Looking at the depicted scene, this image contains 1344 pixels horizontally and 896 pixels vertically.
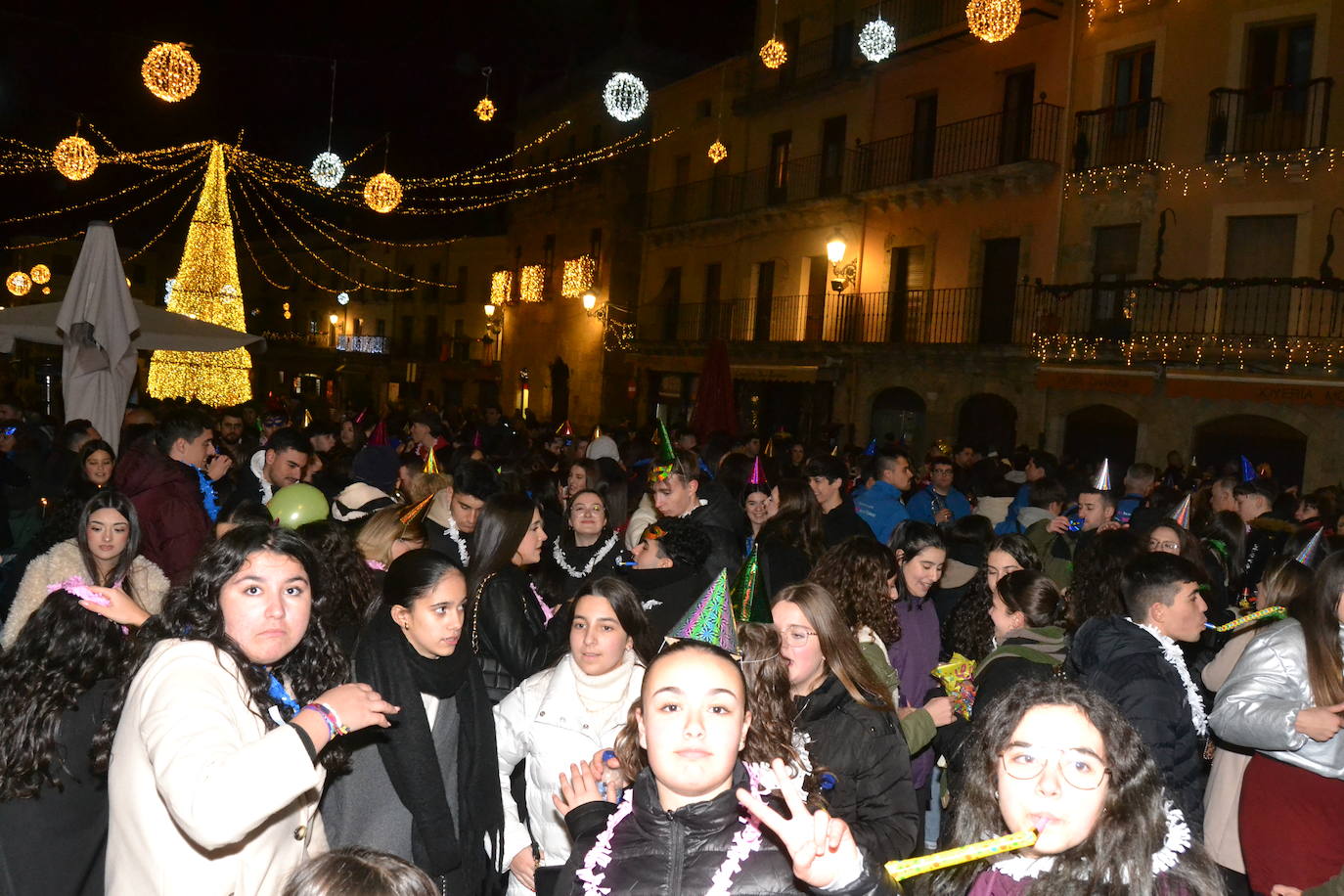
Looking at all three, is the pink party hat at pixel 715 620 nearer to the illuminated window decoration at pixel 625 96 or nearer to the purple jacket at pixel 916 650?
the purple jacket at pixel 916 650

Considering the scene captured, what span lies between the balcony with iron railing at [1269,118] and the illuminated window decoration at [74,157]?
56.1ft

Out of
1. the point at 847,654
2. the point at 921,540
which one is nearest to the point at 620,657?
the point at 847,654

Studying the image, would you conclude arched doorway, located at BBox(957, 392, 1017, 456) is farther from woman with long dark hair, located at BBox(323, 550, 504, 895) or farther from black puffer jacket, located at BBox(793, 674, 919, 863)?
woman with long dark hair, located at BBox(323, 550, 504, 895)

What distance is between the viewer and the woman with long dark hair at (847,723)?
10.4 ft

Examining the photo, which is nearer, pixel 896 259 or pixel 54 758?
pixel 54 758

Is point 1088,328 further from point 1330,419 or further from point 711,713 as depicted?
point 711,713

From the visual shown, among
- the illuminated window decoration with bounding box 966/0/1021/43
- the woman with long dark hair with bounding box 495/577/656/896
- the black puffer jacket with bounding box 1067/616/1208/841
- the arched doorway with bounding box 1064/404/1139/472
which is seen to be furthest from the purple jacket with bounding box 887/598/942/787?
the arched doorway with bounding box 1064/404/1139/472

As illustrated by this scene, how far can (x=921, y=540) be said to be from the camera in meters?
5.57

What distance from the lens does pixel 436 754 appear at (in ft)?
11.8

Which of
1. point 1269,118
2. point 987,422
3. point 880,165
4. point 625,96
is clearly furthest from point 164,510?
point 880,165

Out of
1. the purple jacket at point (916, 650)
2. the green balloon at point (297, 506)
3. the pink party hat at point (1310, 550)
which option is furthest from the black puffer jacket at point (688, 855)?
the pink party hat at point (1310, 550)

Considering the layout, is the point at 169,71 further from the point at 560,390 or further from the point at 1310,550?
the point at 560,390

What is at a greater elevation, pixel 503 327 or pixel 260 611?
pixel 503 327

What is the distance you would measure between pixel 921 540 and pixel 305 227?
51152mm
